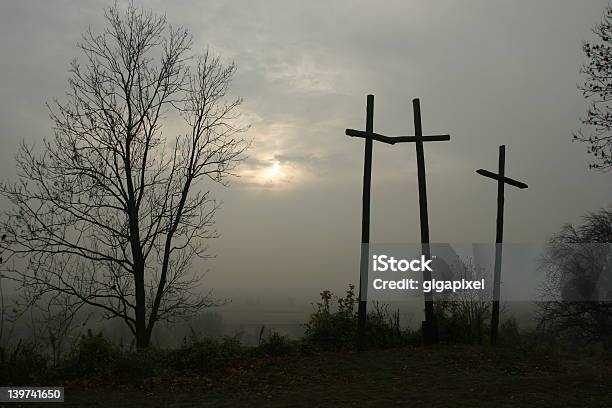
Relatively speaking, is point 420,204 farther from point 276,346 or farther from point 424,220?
point 276,346

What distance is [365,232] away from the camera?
12508 mm

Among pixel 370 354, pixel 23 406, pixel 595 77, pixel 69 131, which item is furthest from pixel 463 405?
pixel 69 131

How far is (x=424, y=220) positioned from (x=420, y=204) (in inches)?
18.5

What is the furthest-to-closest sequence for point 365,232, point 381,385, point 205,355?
point 365,232 → point 205,355 → point 381,385

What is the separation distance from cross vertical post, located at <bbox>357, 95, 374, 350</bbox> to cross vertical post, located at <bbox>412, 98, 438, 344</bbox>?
1535mm

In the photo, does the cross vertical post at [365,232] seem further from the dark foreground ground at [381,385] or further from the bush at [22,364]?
the bush at [22,364]

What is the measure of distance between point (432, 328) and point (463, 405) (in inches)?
225

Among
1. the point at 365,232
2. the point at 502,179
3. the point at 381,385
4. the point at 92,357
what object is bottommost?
the point at 381,385

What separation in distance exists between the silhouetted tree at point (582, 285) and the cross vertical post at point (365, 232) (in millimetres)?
18016

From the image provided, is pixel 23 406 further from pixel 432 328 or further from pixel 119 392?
pixel 432 328

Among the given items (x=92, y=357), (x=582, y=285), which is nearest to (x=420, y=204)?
(x=92, y=357)

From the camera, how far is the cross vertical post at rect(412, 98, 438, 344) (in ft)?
43.2

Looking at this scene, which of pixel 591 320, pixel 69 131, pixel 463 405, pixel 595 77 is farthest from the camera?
→ pixel 591 320

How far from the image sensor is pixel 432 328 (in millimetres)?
13266
